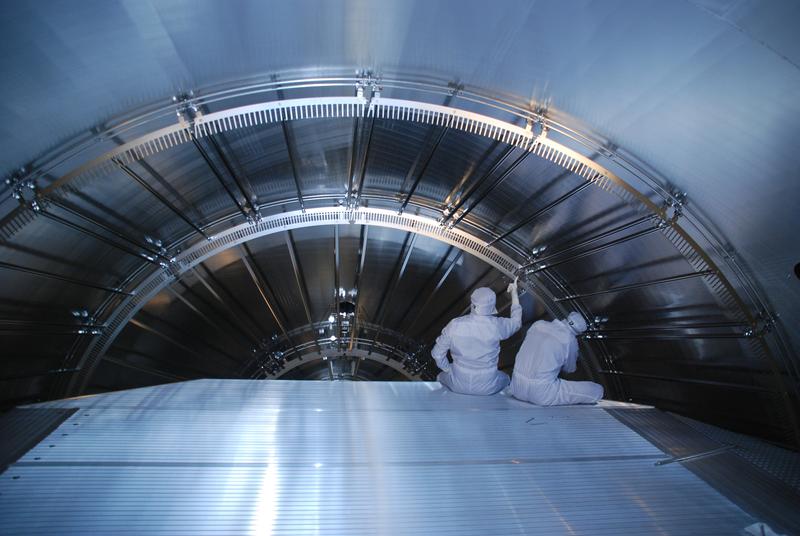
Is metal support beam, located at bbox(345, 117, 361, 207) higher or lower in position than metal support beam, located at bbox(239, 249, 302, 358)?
higher

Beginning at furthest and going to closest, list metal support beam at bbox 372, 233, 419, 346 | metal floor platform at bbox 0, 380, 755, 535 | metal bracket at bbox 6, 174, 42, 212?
metal support beam at bbox 372, 233, 419, 346 < metal bracket at bbox 6, 174, 42, 212 < metal floor platform at bbox 0, 380, 755, 535

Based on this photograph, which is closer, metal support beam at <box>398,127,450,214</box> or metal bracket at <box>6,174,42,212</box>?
metal bracket at <box>6,174,42,212</box>

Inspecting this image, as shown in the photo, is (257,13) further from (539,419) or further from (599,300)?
(599,300)

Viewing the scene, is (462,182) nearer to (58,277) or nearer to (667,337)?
(667,337)

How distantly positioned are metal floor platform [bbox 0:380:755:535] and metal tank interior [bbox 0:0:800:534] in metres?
0.03

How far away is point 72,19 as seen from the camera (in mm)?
4031

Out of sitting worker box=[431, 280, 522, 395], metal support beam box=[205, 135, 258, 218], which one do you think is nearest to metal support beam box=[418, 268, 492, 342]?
sitting worker box=[431, 280, 522, 395]

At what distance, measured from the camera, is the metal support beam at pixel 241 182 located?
6.21 metres

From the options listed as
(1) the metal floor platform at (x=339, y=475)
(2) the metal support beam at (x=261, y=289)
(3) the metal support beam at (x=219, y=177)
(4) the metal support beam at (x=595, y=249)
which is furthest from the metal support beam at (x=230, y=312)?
(4) the metal support beam at (x=595, y=249)

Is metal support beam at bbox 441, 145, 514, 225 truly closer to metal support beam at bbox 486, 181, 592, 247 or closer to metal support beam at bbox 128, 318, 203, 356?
metal support beam at bbox 486, 181, 592, 247

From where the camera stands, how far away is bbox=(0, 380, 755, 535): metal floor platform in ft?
10.5

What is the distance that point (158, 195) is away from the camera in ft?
21.2

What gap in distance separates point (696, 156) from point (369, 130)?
408 centimetres

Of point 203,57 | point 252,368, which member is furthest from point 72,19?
point 252,368
